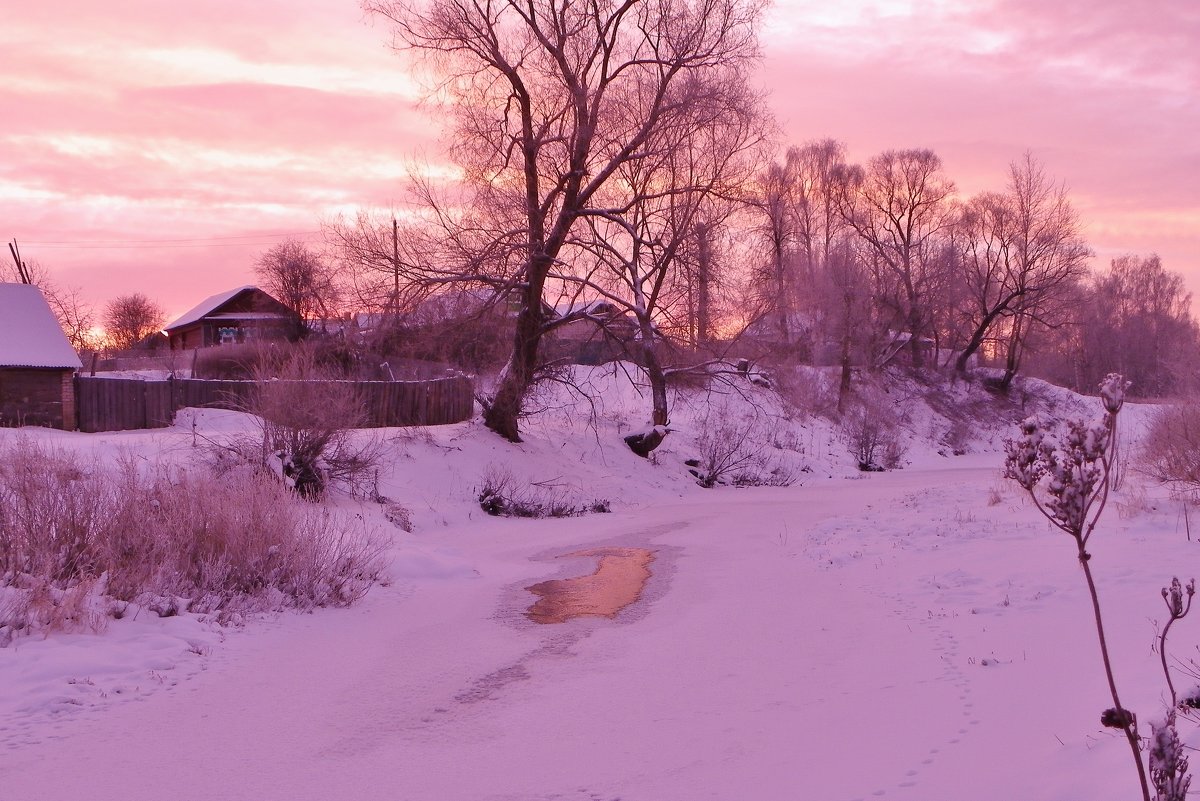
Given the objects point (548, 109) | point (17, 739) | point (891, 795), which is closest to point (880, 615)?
point (891, 795)

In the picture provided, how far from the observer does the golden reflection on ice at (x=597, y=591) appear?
1162cm

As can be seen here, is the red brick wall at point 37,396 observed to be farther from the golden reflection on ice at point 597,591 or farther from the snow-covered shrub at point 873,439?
the snow-covered shrub at point 873,439

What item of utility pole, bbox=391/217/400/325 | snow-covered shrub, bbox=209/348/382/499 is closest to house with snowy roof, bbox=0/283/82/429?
utility pole, bbox=391/217/400/325

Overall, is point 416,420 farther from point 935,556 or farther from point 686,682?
point 686,682

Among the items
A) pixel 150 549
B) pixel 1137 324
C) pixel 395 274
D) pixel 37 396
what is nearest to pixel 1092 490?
pixel 150 549

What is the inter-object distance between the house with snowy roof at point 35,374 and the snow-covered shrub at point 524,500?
13699mm

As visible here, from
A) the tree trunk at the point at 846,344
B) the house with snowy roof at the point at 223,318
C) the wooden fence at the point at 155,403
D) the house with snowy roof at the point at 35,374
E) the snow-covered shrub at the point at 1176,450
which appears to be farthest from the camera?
the house with snowy roof at the point at 223,318

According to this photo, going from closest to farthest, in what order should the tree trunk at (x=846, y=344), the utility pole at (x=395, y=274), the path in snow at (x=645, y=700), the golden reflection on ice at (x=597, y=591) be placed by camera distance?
1. the path in snow at (x=645, y=700)
2. the golden reflection on ice at (x=597, y=591)
3. the utility pole at (x=395, y=274)
4. the tree trunk at (x=846, y=344)

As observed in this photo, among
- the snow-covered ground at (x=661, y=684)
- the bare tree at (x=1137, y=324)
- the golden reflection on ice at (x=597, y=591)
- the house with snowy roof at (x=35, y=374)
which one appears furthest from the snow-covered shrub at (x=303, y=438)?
the bare tree at (x=1137, y=324)

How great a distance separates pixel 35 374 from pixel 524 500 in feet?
Answer: 51.7

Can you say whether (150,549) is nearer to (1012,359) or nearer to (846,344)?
(846,344)

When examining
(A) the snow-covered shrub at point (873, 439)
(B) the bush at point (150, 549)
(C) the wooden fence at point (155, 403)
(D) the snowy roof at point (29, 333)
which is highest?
(D) the snowy roof at point (29, 333)

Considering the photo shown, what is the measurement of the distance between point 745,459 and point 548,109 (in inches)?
529

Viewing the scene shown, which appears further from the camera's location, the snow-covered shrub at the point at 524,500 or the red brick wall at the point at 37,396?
the red brick wall at the point at 37,396
